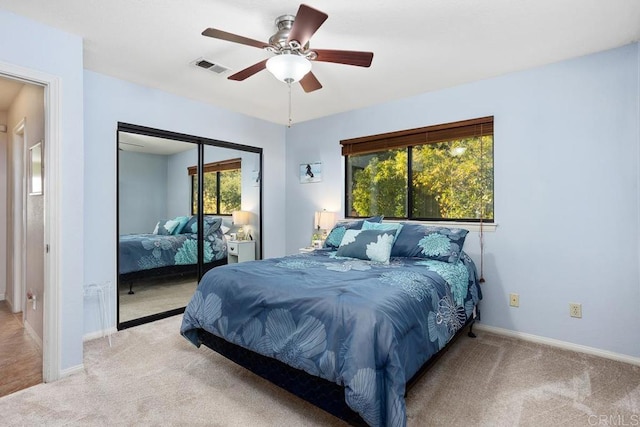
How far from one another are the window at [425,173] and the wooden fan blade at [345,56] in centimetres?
165

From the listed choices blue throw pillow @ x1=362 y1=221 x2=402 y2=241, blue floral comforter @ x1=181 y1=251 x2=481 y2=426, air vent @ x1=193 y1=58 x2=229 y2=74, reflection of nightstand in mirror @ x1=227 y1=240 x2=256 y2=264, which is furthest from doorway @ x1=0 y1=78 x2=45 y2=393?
blue throw pillow @ x1=362 y1=221 x2=402 y2=241

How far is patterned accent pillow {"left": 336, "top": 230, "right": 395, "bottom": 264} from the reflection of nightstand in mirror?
1.74 m

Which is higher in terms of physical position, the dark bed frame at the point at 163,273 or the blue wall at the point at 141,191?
the blue wall at the point at 141,191

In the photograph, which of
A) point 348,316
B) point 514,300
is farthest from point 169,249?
point 514,300

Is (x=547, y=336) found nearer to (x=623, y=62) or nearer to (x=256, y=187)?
(x=623, y=62)

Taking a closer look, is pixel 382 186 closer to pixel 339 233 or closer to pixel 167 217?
pixel 339 233

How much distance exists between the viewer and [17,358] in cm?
260

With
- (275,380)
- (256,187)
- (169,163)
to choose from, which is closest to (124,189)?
(169,163)

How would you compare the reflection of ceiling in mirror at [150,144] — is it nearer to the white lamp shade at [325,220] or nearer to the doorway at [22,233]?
the doorway at [22,233]

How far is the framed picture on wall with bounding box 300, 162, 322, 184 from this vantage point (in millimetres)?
4586

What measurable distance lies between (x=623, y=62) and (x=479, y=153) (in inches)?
47.9

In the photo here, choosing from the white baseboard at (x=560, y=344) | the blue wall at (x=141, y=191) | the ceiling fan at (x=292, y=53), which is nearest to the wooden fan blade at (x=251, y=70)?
the ceiling fan at (x=292, y=53)

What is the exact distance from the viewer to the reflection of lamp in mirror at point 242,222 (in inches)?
170

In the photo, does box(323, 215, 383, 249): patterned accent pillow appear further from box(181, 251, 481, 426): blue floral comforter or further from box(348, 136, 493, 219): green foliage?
box(181, 251, 481, 426): blue floral comforter
